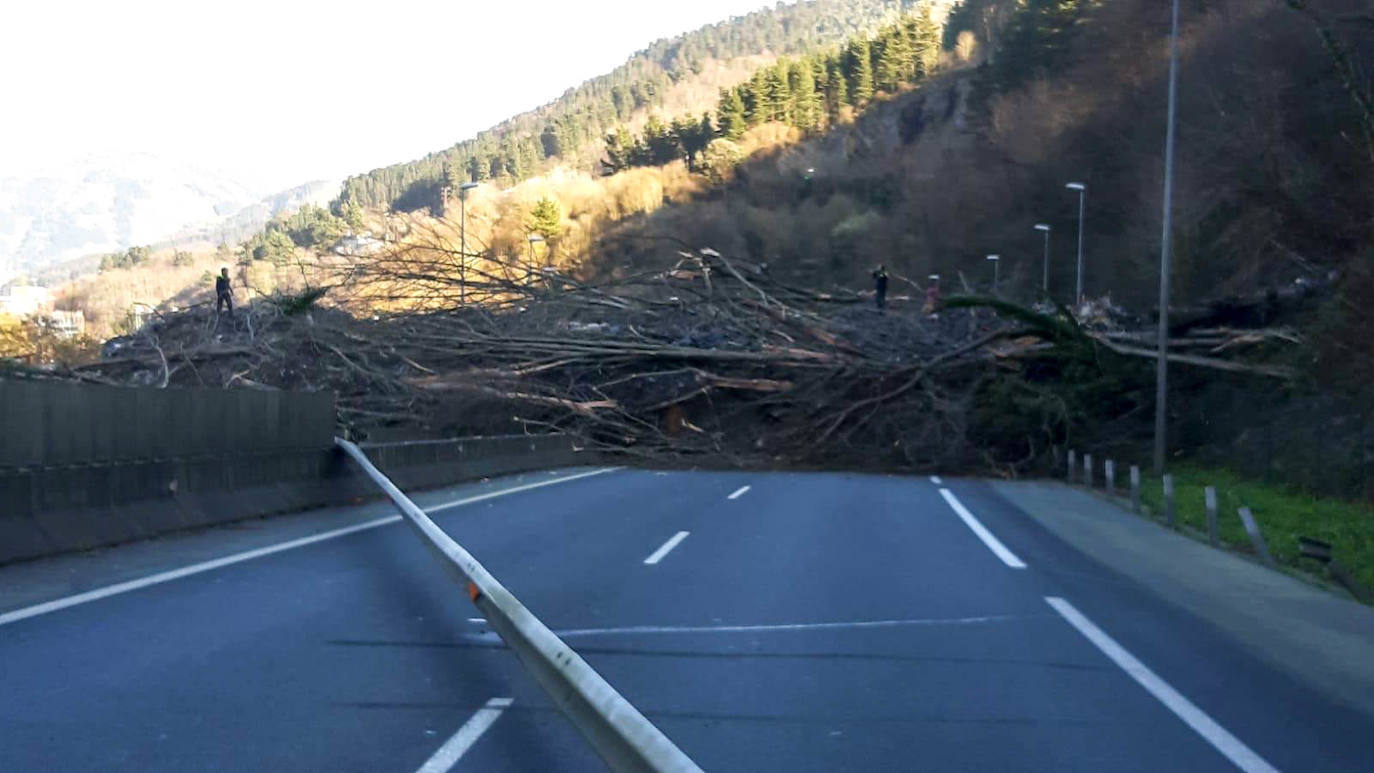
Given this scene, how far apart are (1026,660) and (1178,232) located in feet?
130

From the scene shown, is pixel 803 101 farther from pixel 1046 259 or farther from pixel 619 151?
pixel 1046 259

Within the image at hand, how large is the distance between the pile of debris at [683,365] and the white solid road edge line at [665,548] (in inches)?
616

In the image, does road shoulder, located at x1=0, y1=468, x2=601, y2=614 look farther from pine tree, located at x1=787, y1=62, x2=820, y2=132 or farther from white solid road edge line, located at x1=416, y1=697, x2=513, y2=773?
pine tree, located at x1=787, y1=62, x2=820, y2=132

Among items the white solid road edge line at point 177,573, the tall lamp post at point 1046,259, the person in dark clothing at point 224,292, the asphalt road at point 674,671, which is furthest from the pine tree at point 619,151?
the asphalt road at point 674,671

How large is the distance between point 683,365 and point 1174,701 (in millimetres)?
27135

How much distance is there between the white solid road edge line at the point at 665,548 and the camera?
13562 mm

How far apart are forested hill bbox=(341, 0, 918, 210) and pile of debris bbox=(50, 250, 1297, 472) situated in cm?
3665

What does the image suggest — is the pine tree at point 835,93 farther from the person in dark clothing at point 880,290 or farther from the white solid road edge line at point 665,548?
the white solid road edge line at point 665,548

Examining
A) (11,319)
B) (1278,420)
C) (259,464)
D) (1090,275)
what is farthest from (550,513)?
(1090,275)

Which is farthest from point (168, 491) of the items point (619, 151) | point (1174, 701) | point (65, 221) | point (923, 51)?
point (65, 221)

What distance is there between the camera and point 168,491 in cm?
1393

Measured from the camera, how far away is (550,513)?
60.0 feet

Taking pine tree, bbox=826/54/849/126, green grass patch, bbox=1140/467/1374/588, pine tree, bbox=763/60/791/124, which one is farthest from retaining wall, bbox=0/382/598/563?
pine tree, bbox=826/54/849/126

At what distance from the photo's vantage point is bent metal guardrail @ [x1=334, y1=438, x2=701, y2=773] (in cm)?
420
